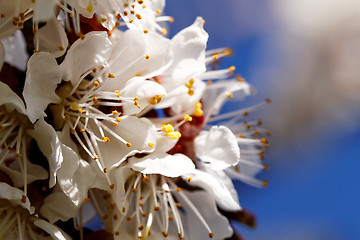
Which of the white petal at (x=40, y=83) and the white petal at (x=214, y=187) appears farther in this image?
the white petal at (x=214, y=187)

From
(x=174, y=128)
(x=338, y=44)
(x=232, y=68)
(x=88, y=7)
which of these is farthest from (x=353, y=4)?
(x=88, y=7)

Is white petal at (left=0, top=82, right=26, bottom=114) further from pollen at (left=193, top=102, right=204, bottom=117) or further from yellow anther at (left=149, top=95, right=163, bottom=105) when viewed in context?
pollen at (left=193, top=102, right=204, bottom=117)

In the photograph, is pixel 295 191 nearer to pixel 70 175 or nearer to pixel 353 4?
pixel 353 4

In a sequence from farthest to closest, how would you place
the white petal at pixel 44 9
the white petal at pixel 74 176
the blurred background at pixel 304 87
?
the blurred background at pixel 304 87
the white petal at pixel 74 176
the white petal at pixel 44 9

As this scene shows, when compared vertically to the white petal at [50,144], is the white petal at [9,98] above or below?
above

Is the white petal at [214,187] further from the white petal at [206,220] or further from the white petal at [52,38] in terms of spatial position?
the white petal at [52,38]

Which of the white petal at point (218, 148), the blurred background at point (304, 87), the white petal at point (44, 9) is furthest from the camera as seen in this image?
the blurred background at point (304, 87)

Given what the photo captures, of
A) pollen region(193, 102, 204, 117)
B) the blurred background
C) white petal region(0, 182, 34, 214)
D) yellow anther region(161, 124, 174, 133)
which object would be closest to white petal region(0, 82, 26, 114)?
white petal region(0, 182, 34, 214)

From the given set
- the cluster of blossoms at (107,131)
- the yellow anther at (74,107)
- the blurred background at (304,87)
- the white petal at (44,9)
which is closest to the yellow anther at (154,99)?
the cluster of blossoms at (107,131)
